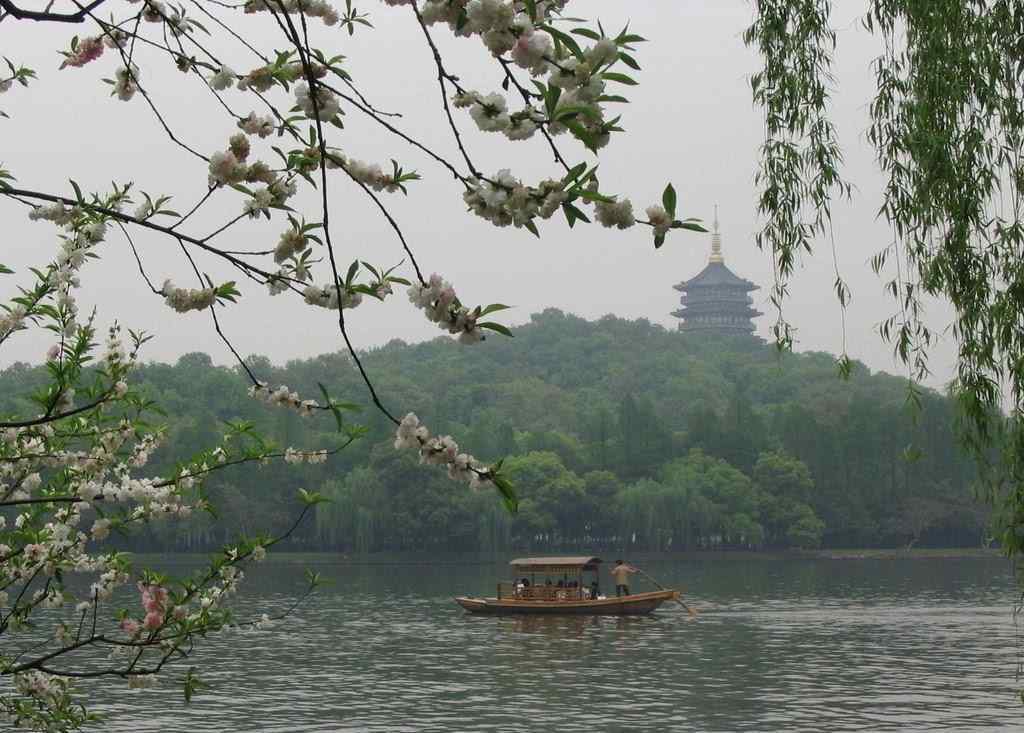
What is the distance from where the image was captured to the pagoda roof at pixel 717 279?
185 meters

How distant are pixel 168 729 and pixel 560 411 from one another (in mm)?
93765

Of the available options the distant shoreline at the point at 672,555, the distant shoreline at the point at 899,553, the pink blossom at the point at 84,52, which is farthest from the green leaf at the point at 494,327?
the distant shoreline at the point at 899,553

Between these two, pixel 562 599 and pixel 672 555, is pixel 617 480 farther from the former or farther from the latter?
pixel 562 599

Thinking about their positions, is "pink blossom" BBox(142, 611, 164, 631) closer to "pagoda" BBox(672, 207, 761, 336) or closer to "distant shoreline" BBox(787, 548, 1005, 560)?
"distant shoreline" BBox(787, 548, 1005, 560)

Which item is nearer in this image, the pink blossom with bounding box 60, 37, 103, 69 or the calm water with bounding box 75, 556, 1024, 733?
the pink blossom with bounding box 60, 37, 103, 69

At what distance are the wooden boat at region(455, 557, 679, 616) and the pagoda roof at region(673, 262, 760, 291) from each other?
14684cm

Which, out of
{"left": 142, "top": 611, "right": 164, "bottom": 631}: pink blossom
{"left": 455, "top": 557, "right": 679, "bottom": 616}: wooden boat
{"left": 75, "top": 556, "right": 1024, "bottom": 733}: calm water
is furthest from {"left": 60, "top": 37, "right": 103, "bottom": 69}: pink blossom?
{"left": 455, "top": 557, "right": 679, "bottom": 616}: wooden boat

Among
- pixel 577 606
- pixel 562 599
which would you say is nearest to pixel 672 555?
pixel 562 599

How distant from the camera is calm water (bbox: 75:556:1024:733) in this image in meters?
21.6

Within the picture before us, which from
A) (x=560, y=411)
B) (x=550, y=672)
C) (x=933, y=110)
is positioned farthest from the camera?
(x=560, y=411)

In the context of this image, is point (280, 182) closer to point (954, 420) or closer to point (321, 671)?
point (954, 420)

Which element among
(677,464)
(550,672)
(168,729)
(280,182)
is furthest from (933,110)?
(677,464)

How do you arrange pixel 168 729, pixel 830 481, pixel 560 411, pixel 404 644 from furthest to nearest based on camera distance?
pixel 560 411 → pixel 830 481 → pixel 404 644 → pixel 168 729

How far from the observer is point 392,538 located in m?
79.9
